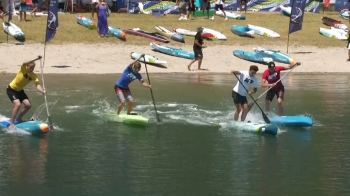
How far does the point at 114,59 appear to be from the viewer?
3161 cm

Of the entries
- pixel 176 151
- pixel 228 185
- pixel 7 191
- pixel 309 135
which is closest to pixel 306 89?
pixel 309 135

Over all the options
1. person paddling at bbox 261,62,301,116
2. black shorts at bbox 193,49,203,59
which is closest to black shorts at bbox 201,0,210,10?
black shorts at bbox 193,49,203,59

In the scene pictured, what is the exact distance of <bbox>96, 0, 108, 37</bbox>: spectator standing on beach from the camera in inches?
1345

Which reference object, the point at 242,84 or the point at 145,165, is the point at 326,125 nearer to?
the point at 242,84

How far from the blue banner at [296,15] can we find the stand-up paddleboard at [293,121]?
1371 centimetres

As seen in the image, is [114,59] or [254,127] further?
[114,59]

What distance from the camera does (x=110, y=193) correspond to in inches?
520

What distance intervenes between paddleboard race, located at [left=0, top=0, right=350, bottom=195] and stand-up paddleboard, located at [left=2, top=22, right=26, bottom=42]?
6 cm

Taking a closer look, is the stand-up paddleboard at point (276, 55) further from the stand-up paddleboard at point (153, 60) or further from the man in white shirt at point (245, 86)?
the man in white shirt at point (245, 86)

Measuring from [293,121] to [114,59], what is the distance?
13.5 m

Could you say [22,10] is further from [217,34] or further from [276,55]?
[276,55]

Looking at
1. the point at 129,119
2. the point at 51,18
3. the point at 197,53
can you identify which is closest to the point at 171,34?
the point at 197,53

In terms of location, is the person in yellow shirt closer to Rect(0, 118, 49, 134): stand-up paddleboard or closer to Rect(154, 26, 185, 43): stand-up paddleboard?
Rect(0, 118, 49, 134): stand-up paddleboard

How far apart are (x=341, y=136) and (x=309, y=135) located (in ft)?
2.48
